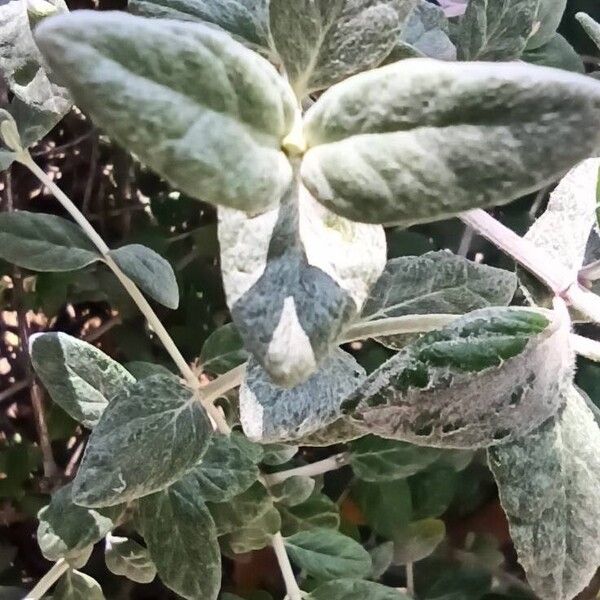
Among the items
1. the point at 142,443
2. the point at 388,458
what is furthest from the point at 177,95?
the point at 388,458

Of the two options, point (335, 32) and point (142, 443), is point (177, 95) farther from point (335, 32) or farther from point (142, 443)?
point (142, 443)

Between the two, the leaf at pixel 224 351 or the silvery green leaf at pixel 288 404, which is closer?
the silvery green leaf at pixel 288 404

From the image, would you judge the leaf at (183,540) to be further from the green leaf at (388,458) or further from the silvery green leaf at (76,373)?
the green leaf at (388,458)

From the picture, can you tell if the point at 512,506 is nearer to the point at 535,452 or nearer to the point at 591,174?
the point at 535,452

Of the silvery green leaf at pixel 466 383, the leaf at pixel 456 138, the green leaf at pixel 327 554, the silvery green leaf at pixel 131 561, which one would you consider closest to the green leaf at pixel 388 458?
the green leaf at pixel 327 554

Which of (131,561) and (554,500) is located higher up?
(554,500)

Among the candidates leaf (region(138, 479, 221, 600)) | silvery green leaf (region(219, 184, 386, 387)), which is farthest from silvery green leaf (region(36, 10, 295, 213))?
leaf (region(138, 479, 221, 600))
